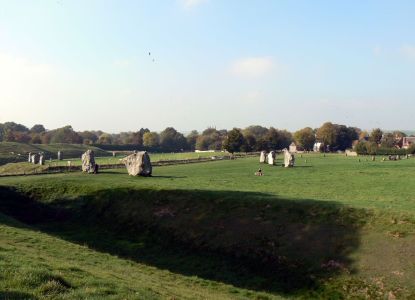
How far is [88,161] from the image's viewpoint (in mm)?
69125

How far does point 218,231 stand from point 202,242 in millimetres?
1901

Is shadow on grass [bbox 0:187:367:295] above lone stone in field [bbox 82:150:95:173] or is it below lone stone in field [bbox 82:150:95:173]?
below

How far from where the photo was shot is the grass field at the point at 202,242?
1923 centimetres

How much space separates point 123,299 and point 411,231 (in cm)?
2438

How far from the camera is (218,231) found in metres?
36.6

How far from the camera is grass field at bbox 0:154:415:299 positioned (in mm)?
19234

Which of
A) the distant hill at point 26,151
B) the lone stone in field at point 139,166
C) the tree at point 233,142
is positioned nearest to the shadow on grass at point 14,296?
the lone stone in field at point 139,166

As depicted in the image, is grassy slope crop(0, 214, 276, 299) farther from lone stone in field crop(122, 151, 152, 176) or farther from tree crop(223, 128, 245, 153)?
tree crop(223, 128, 245, 153)

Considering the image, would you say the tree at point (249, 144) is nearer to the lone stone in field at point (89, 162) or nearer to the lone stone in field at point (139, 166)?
the lone stone in field at point (89, 162)

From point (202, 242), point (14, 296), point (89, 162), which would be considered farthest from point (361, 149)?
point (14, 296)

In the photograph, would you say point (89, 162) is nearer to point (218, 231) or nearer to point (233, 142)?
point (218, 231)

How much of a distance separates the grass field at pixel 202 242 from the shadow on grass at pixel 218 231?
3.8 inches

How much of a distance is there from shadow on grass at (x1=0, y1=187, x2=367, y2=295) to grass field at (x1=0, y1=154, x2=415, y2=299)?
3.8 inches

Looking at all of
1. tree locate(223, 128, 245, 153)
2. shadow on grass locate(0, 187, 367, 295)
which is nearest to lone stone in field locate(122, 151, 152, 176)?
shadow on grass locate(0, 187, 367, 295)
